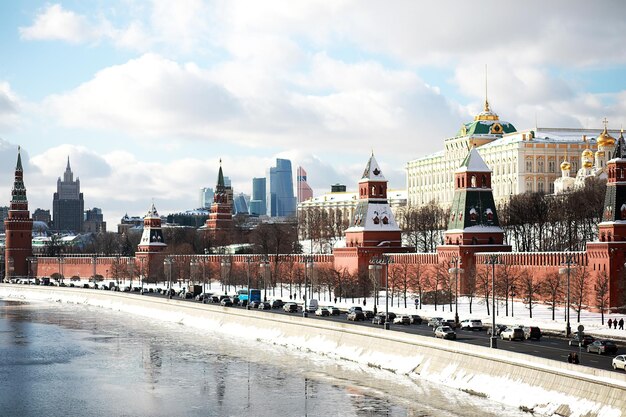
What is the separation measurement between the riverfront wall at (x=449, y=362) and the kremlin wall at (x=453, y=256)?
765 centimetres

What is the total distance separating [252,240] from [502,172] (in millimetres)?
38935

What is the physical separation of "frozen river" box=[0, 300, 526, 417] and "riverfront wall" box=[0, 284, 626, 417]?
867 millimetres

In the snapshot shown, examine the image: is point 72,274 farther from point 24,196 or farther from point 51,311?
point 51,311

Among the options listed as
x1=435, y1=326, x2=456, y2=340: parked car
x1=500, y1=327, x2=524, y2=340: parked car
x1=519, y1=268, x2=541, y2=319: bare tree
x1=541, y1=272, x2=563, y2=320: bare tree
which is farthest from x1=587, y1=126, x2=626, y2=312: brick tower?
x1=435, y1=326, x2=456, y2=340: parked car

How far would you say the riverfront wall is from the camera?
40.8m

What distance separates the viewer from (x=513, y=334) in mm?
57531

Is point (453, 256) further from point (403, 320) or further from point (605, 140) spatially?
point (605, 140)

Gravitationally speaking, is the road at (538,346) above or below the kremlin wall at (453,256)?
below

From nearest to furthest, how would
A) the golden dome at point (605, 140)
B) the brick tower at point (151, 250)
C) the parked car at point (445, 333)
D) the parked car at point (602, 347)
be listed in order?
the parked car at point (602, 347)
the parked car at point (445, 333)
the golden dome at point (605, 140)
the brick tower at point (151, 250)

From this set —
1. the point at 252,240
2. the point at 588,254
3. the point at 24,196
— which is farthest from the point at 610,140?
the point at 24,196

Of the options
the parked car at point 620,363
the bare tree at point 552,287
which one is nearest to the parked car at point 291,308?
the bare tree at point 552,287

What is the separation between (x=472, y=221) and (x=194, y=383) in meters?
42.7

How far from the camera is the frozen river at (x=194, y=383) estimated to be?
48.1 m

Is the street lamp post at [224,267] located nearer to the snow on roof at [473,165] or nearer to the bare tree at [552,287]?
the snow on roof at [473,165]
